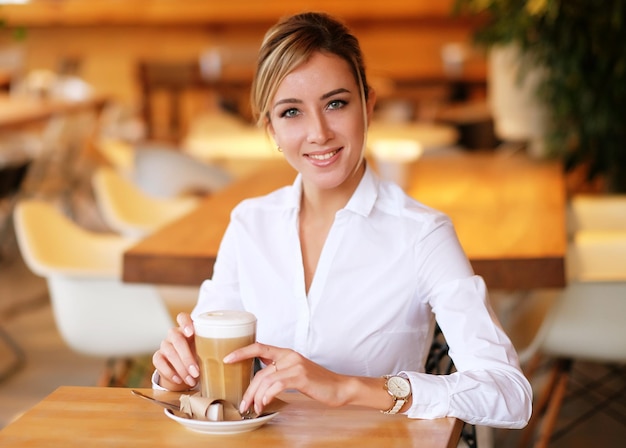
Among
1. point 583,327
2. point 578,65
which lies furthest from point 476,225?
point 578,65

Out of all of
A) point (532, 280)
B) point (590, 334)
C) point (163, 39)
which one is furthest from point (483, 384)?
point (163, 39)

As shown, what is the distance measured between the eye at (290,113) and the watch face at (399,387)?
55 cm

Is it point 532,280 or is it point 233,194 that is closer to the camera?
point 532,280

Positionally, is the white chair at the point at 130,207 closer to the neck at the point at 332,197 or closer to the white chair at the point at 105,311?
the white chair at the point at 105,311

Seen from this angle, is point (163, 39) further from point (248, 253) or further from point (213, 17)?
point (248, 253)

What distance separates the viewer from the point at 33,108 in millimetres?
7391

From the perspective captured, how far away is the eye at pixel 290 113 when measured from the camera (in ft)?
5.98

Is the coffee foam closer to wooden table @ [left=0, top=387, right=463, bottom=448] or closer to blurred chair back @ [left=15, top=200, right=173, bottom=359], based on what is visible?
wooden table @ [left=0, top=387, right=463, bottom=448]

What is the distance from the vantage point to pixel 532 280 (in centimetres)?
243

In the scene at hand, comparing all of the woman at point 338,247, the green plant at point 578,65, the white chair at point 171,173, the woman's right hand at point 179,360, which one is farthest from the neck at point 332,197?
the white chair at point 171,173

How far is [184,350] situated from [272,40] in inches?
23.5

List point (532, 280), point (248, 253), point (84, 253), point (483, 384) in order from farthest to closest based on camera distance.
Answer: point (84, 253), point (532, 280), point (248, 253), point (483, 384)

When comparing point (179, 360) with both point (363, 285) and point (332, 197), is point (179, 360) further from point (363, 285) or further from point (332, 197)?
point (332, 197)

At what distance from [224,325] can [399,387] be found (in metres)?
0.29
